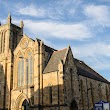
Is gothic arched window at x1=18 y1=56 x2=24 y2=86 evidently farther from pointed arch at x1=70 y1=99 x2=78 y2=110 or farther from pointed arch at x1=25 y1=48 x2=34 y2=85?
pointed arch at x1=70 y1=99 x2=78 y2=110

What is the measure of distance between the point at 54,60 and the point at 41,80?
5.11 m

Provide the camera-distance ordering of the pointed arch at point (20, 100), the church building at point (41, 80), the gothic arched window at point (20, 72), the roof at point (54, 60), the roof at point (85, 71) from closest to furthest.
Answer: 1. the church building at point (41, 80)
2. the roof at point (54, 60)
3. the pointed arch at point (20, 100)
4. the gothic arched window at point (20, 72)
5. the roof at point (85, 71)

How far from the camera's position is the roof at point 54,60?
4296cm

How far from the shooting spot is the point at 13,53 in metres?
50.9

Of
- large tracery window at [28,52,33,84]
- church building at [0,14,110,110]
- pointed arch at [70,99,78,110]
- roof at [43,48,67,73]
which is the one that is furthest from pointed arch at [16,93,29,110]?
pointed arch at [70,99,78,110]

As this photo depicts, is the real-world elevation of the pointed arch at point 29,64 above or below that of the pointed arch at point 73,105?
above

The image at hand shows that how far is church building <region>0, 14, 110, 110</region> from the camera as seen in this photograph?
4075 cm

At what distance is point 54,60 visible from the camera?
45312 mm

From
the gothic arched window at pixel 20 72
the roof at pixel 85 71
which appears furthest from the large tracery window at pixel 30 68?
the roof at pixel 85 71

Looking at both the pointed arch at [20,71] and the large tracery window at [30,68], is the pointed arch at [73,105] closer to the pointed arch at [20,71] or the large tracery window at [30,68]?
the large tracery window at [30,68]

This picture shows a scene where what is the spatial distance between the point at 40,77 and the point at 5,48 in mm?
15682

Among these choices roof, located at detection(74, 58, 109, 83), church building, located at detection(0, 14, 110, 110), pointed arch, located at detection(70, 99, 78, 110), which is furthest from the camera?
roof, located at detection(74, 58, 109, 83)

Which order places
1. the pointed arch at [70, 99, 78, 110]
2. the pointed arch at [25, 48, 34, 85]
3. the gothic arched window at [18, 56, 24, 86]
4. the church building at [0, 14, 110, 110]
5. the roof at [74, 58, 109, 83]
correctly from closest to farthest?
the church building at [0, 14, 110, 110] → the pointed arch at [70, 99, 78, 110] → the pointed arch at [25, 48, 34, 85] → the gothic arched window at [18, 56, 24, 86] → the roof at [74, 58, 109, 83]

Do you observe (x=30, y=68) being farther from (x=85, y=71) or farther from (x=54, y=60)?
(x=85, y=71)
